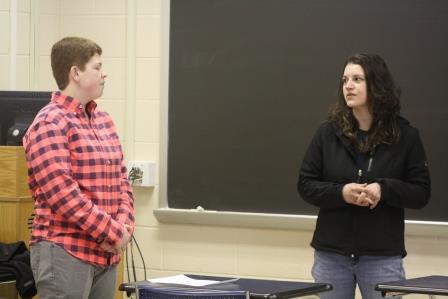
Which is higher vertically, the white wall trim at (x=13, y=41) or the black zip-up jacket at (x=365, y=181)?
the white wall trim at (x=13, y=41)

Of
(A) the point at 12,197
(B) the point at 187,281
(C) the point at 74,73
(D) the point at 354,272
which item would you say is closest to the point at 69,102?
(C) the point at 74,73

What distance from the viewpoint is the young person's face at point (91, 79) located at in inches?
107

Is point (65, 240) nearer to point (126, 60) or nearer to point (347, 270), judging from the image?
point (347, 270)

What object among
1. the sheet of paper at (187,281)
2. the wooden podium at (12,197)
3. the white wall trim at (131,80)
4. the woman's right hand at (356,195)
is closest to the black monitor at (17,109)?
the wooden podium at (12,197)

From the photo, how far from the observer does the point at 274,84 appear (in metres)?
3.90

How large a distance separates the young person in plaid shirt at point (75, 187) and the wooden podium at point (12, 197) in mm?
819

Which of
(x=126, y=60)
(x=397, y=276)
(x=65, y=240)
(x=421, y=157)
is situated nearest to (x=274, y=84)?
(x=126, y=60)

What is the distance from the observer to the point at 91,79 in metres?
2.72

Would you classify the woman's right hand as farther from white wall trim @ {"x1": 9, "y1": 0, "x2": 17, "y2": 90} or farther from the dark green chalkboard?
white wall trim @ {"x1": 9, "y1": 0, "x2": 17, "y2": 90}

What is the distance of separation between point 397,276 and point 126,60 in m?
2.08

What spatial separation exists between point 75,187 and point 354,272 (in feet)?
3.63

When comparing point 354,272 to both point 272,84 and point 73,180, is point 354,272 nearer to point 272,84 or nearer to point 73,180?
point 73,180

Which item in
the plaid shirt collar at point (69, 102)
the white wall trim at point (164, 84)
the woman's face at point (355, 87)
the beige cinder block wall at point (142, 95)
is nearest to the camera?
the plaid shirt collar at point (69, 102)

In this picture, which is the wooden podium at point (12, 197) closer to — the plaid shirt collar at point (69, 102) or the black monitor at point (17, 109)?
the black monitor at point (17, 109)
